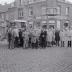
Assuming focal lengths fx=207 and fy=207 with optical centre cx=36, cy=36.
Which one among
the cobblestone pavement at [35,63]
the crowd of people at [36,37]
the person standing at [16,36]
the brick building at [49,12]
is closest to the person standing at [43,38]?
the crowd of people at [36,37]

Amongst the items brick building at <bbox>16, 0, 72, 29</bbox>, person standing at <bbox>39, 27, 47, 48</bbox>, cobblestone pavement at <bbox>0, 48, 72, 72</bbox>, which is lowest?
cobblestone pavement at <bbox>0, 48, 72, 72</bbox>

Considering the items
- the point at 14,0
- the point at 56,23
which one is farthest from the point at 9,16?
the point at 56,23

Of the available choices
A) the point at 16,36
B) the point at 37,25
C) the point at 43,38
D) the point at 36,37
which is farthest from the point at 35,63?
the point at 37,25

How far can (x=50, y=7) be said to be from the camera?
1588 inches

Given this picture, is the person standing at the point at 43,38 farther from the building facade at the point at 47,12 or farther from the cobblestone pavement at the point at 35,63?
the building facade at the point at 47,12

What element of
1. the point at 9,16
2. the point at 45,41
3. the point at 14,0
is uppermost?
the point at 14,0

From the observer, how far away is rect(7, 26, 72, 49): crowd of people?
1838 centimetres

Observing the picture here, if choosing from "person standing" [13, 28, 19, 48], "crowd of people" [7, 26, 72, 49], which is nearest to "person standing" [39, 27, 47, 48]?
"crowd of people" [7, 26, 72, 49]

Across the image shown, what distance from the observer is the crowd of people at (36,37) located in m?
18.4

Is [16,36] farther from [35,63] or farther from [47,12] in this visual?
[47,12]

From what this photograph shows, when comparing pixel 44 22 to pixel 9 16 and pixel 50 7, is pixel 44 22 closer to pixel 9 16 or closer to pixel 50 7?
pixel 50 7

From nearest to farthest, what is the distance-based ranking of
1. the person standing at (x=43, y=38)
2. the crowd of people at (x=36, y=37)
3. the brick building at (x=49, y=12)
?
1. the crowd of people at (x=36, y=37)
2. the person standing at (x=43, y=38)
3. the brick building at (x=49, y=12)

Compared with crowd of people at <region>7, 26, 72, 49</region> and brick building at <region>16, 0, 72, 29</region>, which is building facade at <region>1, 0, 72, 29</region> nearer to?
brick building at <region>16, 0, 72, 29</region>

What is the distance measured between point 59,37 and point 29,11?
2437 centimetres
